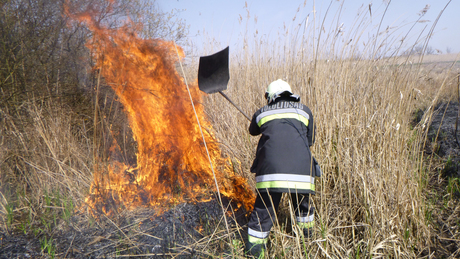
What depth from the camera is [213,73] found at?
232 centimetres

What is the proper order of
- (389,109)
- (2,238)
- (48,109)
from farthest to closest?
(48,109) < (389,109) < (2,238)

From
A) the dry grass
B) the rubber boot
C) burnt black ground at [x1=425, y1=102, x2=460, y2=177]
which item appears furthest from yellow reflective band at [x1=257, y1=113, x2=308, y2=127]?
burnt black ground at [x1=425, y1=102, x2=460, y2=177]

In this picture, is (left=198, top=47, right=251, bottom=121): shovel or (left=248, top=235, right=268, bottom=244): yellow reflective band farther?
(left=198, top=47, right=251, bottom=121): shovel

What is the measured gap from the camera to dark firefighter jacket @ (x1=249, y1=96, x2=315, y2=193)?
184 cm

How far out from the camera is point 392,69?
254cm

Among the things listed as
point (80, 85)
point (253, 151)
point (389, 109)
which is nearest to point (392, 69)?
point (389, 109)

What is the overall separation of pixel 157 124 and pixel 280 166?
5.68ft

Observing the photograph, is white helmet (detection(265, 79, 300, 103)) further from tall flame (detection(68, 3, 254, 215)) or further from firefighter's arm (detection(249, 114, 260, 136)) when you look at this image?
tall flame (detection(68, 3, 254, 215))

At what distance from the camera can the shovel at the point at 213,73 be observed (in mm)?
2250

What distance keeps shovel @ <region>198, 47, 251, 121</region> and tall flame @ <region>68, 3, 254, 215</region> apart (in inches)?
25.7

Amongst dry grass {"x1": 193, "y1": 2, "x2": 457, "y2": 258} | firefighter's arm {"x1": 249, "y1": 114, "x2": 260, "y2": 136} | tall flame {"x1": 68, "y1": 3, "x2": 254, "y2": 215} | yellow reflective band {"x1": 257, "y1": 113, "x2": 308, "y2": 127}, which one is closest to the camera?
dry grass {"x1": 193, "y1": 2, "x2": 457, "y2": 258}

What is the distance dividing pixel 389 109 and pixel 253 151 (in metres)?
1.51

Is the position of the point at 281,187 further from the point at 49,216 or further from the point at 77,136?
the point at 77,136

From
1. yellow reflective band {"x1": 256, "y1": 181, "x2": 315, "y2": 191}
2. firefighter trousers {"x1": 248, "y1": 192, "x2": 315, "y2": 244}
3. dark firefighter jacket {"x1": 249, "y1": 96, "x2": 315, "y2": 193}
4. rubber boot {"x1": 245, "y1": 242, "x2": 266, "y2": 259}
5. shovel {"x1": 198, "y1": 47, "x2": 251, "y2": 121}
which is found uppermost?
shovel {"x1": 198, "y1": 47, "x2": 251, "y2": 121}
